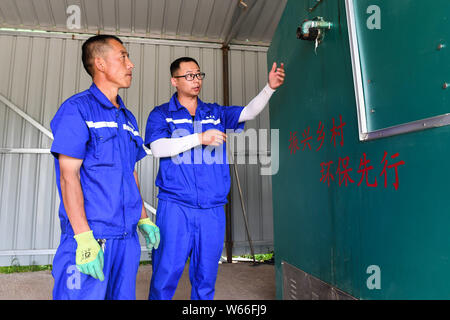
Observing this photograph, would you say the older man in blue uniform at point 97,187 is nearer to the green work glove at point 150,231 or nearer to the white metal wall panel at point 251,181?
the green work glove at point 150,231

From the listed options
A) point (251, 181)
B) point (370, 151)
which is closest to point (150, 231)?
point (370, 151)

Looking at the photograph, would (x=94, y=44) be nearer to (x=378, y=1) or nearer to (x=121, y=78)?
(x=121, y=78)

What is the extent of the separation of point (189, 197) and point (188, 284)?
1710 millimetres

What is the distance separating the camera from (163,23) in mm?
4098

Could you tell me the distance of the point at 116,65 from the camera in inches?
54.3

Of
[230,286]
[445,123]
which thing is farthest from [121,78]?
[230,286]

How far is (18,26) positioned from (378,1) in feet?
14.9

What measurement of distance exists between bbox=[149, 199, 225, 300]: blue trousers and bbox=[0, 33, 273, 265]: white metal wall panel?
252 centimetres

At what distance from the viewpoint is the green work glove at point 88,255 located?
110 centimetres

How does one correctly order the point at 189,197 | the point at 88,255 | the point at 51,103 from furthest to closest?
the point at 51,103, the point at 189,197, the point at 88,255

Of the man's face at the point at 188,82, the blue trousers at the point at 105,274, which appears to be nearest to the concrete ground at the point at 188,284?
the blue trousers at the point at 105,274

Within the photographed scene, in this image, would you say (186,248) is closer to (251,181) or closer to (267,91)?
(267,91)

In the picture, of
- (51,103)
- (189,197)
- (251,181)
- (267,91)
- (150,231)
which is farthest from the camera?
(251,181)

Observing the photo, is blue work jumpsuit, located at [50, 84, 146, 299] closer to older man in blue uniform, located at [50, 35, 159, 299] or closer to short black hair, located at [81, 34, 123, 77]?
older man in blue uniform, located at [50, 35, 159, 299]
